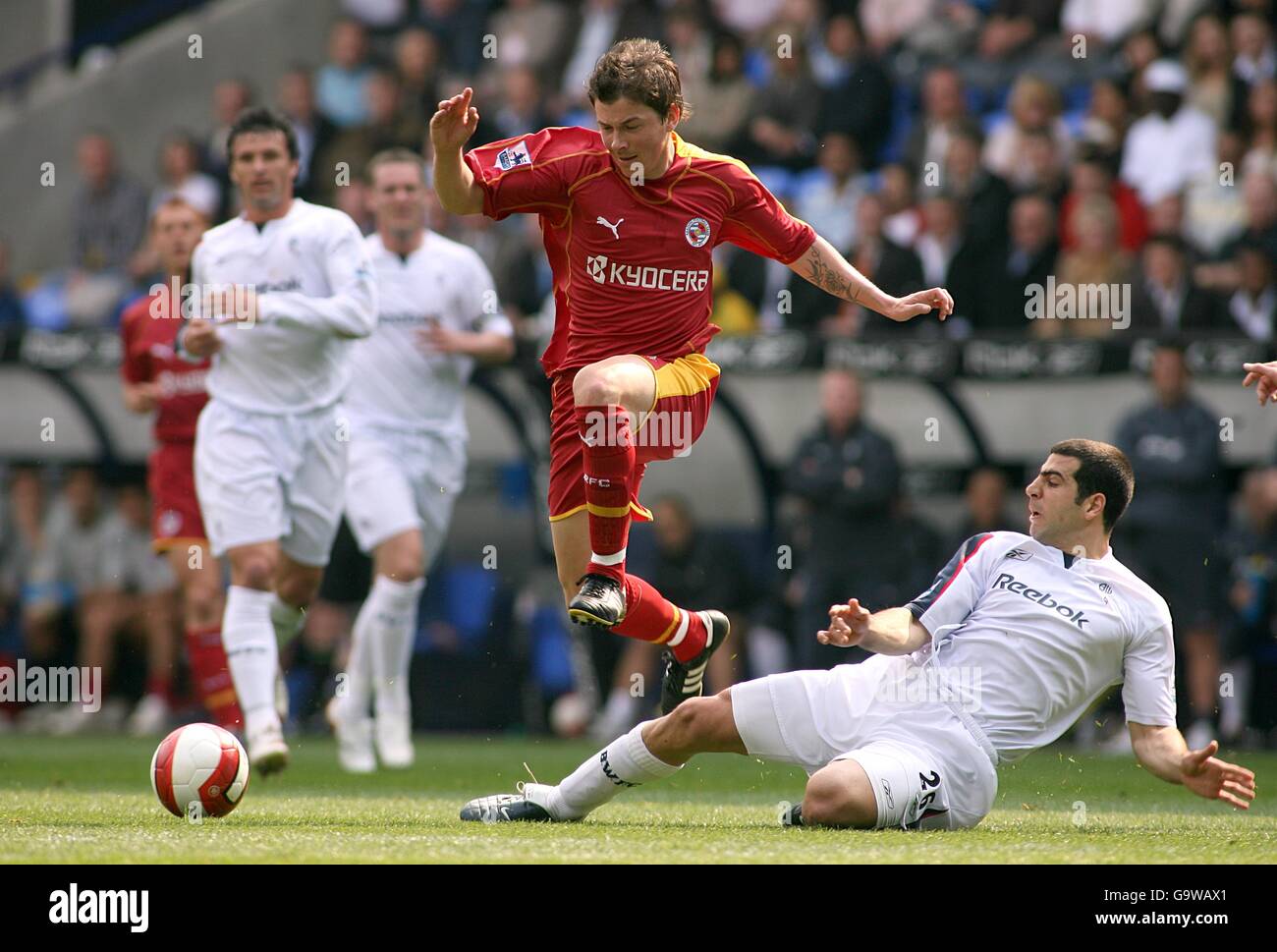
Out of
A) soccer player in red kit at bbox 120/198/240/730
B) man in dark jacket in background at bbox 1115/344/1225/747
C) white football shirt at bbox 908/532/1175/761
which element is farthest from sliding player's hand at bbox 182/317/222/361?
man in dark jacket in background at bbox 1115/344/1225/747

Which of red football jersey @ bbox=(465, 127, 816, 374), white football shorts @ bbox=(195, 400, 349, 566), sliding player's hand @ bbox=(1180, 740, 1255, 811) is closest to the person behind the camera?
sliding player's hand @ bbox=(1180, 740, 1255, 811)

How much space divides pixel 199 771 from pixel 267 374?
2904 mm

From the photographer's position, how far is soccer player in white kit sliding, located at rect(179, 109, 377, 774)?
826cm

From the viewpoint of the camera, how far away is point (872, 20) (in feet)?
50.2

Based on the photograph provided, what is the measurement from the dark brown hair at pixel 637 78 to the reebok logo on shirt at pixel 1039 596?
80.3 inches

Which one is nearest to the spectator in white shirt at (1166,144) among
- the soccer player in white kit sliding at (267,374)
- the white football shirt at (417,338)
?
the white football shirt at (417,338)

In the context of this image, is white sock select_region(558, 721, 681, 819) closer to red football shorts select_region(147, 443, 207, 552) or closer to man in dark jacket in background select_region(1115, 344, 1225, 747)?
red football shorts select_region(147, 443, 207, 552)

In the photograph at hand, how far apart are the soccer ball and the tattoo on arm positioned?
9.29ft

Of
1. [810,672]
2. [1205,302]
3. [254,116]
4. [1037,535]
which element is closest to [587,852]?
[810,672]

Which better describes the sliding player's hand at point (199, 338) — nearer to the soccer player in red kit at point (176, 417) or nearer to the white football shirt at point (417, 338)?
the soccer player in red kit at point (176, 417)

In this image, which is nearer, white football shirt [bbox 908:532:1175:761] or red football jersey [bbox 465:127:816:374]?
white football shirt [bbox 908:532:1175:761]

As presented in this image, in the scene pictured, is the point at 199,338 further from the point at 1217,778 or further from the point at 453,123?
the point at 1217,778

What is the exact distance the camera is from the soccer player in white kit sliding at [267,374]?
8.26 m

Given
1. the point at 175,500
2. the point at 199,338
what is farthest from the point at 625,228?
the point at 175,500
